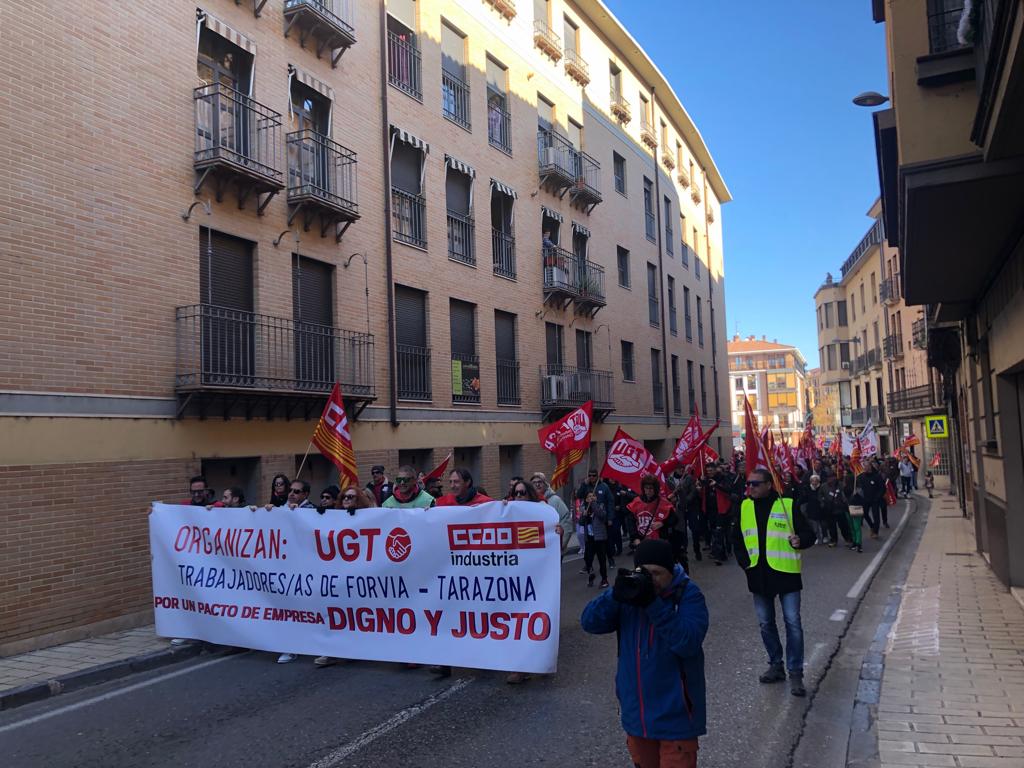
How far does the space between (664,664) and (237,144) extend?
1112 centimetres

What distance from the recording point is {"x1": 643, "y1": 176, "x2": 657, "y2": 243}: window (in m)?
31.0

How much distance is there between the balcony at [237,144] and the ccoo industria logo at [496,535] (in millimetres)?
7058

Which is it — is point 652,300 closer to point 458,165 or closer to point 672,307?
point 672,307

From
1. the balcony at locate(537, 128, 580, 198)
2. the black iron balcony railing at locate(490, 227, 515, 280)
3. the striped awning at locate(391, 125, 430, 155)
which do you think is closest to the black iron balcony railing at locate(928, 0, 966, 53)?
the striped awning at locate(391, 125, 430, 155)

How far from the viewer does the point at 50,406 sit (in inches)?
371

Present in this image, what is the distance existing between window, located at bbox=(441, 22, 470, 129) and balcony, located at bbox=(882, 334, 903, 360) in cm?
3400

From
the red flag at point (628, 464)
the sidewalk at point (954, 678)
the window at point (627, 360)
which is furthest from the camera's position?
the window at point (627, 360)

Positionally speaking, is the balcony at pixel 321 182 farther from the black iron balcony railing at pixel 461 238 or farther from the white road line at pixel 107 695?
the white road line at pixel 107 695

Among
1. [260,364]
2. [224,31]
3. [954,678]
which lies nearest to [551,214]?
[224,31]

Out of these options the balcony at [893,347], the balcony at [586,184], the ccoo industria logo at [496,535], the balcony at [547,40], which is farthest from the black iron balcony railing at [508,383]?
the balcony at [893,347]

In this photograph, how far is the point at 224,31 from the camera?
12.4 m

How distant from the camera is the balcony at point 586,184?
2409 cm

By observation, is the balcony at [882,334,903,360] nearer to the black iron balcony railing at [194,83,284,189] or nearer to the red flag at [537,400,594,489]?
the red flag at [537,400,594,489]

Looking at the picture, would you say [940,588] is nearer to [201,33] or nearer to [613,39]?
[201,33]
